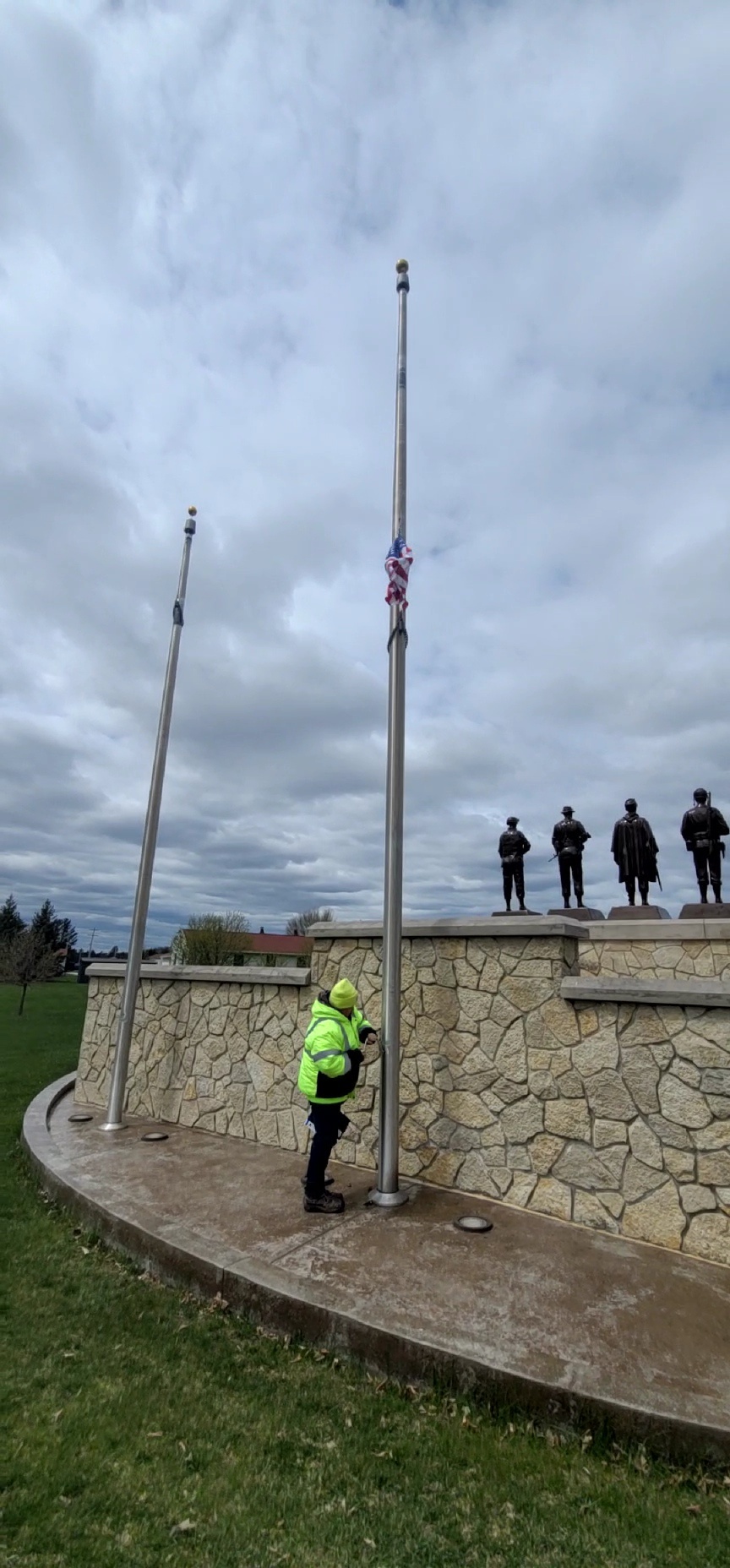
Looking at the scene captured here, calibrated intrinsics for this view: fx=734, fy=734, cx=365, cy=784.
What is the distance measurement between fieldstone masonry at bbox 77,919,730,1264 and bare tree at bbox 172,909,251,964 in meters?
29.2

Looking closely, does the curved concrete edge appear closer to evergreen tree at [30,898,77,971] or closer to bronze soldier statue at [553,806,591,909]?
bronze soldier statue at [553,806,591,909]

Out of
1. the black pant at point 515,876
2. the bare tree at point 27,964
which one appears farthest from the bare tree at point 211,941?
the black pant at point 515,876

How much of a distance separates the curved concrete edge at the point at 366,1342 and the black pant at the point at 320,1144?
2.71 feet

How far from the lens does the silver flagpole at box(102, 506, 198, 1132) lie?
23.2 feet

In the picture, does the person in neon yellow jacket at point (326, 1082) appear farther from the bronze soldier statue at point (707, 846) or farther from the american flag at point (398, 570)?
the bronze soldier statue at point (707, 846)

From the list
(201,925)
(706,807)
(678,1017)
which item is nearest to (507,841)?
(706,807)

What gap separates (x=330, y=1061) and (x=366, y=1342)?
5.17 ft

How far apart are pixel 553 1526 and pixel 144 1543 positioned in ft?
4.10

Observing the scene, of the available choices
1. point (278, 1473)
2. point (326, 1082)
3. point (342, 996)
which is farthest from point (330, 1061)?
point (278, 1473)

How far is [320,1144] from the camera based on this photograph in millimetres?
4656

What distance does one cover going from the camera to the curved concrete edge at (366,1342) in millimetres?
2596

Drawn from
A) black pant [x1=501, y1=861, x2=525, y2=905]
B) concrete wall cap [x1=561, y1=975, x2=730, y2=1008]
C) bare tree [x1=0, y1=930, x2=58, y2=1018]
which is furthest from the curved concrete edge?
bare tree [x1=0, y1=930, x2=58, y2=1018]

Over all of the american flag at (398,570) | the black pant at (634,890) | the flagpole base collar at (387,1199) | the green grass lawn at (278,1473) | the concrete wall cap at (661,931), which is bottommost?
the green grass lawn at (278,1473)

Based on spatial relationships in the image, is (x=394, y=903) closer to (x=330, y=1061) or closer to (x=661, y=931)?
(x=330, y=1061)
